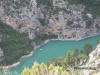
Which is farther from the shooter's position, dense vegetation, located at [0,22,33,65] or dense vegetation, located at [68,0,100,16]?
dense vegetation, located at [68,0,100,16]

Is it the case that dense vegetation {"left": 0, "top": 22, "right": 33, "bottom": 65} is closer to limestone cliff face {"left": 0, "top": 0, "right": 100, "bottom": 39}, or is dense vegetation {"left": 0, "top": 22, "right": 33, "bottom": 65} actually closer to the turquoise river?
limestone cliff face {"left": 0, "top": 0, "right": 100, "bottom": 39}

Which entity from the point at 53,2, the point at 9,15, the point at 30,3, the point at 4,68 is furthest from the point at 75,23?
the point at 4,68

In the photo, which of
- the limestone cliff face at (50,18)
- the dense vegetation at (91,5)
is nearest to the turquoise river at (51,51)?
the limestone cliff face at (50,18)

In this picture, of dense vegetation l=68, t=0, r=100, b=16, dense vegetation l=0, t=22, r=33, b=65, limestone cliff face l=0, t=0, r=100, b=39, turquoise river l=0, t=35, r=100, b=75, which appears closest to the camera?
turquoise river l=0, t=35, r=100, b=75

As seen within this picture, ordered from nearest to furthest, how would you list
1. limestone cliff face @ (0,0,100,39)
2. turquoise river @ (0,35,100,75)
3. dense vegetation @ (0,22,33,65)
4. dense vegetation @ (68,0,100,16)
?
turquoise river @ (0,35,100,75)
dense vegetation @ (0,22,33,65)
limestone cliff face @ (0,0,100,39)
dense vegetation @ (68,0,100,16)

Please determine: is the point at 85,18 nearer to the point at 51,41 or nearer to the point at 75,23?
the point at 75,23

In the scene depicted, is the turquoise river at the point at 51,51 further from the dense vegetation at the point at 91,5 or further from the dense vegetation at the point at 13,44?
the dense vegetation at the point at 91,5

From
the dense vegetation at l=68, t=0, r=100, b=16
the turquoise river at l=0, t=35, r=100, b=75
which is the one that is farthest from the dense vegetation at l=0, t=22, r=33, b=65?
the dense vegetation at l=68, t=0, r=100, b=16

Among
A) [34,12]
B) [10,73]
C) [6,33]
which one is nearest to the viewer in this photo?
[10,73]
